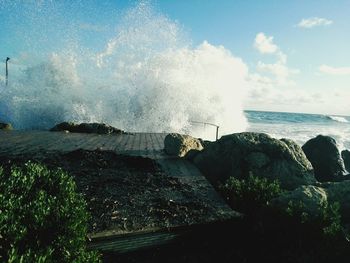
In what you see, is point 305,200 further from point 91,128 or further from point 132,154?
point 91,128

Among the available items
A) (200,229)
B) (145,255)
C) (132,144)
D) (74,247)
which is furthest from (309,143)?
(74,247)

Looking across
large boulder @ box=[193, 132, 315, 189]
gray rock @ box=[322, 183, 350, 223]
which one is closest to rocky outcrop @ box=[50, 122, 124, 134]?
large boulder @ box=[193, 132, 315, 189]

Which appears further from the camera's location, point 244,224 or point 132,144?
point 132,144

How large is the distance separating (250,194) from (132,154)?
4.33 metres

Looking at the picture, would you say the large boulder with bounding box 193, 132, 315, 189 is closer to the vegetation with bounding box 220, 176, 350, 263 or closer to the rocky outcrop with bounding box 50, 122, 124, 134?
the vegetation with bounding box 220, 176, 350, 263

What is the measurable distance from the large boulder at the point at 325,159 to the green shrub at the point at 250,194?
3.97m

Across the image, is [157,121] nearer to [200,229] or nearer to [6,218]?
[200,229]

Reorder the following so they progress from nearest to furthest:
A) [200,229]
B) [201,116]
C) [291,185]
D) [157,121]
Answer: [200,229], [291,185], [157,121], [201,116]

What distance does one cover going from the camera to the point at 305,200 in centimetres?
546

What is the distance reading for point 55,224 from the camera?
3.41m

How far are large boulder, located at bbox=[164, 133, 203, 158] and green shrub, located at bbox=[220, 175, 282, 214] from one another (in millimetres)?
3198

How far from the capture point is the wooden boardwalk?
4.68 metres

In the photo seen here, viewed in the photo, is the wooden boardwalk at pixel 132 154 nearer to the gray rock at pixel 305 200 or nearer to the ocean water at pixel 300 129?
the gray rock at pixel 305 200

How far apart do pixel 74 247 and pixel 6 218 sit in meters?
0.73
